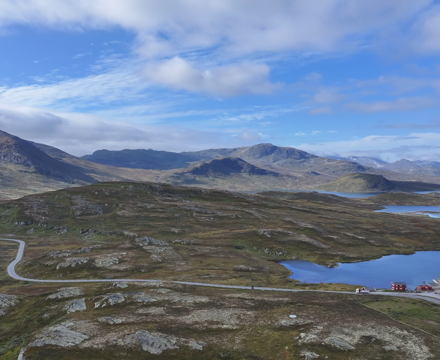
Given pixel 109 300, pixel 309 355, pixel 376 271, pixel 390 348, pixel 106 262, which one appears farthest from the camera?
pixel 376 271

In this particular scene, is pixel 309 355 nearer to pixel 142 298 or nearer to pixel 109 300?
pixel 142 298

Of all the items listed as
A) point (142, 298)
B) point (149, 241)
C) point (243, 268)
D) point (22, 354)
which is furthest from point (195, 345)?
point (149, 241)

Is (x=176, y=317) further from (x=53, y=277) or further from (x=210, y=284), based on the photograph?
(x=53, y=277)

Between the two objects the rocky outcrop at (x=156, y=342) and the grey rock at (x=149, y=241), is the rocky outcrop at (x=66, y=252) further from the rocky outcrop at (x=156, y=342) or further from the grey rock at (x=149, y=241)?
the rocky outcrop at (x=156, y=342)

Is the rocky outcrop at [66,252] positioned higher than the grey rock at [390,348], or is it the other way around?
the grey rock at [390,348]

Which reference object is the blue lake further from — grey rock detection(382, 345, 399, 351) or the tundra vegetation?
grey rock detection(382, 345, 399, 351)

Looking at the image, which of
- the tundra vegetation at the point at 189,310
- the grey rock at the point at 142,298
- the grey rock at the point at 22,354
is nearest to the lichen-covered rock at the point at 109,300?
the tundra vegetation at the point at 189,310
